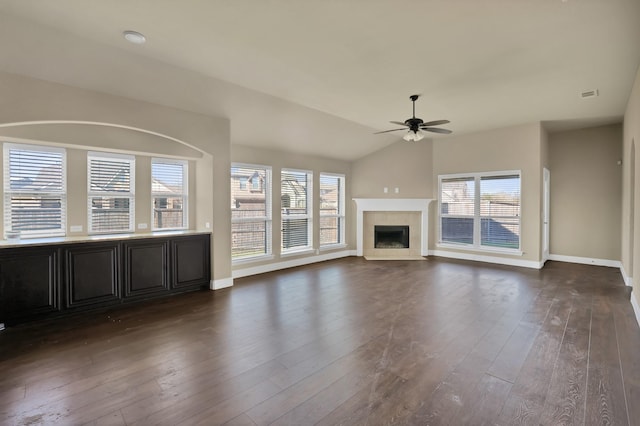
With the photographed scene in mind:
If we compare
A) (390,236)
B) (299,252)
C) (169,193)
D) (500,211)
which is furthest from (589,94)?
(169,193)

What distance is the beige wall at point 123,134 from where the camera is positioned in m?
3.27

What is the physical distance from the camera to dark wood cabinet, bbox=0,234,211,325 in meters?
3.41

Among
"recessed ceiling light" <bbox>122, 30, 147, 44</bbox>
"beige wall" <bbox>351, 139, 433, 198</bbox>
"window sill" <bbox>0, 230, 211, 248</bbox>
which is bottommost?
"window sill" <bbox>0, 230, 211, 248</bbox>

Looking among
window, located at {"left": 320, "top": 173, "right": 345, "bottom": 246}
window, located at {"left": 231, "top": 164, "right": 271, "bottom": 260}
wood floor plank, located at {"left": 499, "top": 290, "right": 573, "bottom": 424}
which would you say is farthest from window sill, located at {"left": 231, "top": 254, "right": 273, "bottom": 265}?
wood floor plank, located at {"left": 499, "top": 290, "right": 573, "bottom": 424}

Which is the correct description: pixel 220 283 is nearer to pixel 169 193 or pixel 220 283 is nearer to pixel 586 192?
pixel 169 193

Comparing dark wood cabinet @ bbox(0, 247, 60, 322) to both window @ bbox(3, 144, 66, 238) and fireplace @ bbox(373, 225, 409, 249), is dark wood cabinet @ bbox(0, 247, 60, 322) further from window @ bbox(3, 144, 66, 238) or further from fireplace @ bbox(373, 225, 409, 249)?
fireplace @ bbox(373, 225, 409, 249)

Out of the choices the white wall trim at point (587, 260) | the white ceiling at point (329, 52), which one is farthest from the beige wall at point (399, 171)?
the white wall trim at point (587, 260)

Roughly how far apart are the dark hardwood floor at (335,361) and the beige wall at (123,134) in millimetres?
1381

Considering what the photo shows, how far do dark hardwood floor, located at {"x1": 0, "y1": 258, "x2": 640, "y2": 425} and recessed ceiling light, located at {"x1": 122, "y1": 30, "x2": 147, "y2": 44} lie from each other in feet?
9.86

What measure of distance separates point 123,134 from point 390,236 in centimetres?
617

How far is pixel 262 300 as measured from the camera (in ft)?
14.1

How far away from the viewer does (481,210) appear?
23.2 feet

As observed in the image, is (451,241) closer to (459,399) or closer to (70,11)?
(459,399)

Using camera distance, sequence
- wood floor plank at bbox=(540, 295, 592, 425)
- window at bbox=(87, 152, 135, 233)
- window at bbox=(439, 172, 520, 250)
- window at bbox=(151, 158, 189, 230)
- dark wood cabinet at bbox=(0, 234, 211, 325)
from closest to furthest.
A: wood floor plank at bbox=(540, 295, 592, 425)
dark wood cabinet at bbox=(0, 234, 211, 325)
window at bbox=(87, 152, 135, 233)
window at bbox=(151, 158, 189, 230)
window at bbox=(439, 172, 520, 250)
